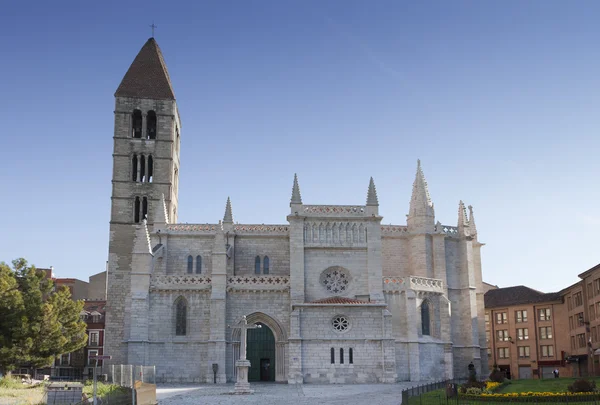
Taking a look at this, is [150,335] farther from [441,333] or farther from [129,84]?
[129,84]

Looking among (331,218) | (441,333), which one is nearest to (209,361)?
(331,218)

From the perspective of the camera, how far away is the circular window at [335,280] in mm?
47688

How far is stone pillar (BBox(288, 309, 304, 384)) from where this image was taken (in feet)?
140

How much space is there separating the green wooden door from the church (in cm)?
7

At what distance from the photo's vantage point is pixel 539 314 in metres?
66.6

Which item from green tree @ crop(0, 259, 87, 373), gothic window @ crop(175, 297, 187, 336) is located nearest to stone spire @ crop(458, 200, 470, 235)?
gothic window @ crop(175, 297, 187, 336)

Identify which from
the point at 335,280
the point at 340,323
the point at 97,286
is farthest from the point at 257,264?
the point at 97,286

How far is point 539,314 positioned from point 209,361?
36.0 metres

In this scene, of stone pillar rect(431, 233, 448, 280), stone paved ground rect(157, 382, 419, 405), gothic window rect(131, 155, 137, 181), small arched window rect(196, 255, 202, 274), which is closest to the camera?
stone paved ground rect(157, 382, 419, 405)

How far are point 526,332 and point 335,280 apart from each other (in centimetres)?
2869

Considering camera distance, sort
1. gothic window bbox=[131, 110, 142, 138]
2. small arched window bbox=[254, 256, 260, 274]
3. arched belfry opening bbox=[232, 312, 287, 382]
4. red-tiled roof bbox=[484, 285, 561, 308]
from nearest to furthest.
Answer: arched belfry opening bbox=[232, 312, 287, 382] → small arched window bbox=[254, 256, 260, 274] → gothic window bbox=[131, 110, 142, 138] → red-tiled roof bbox=[484, 285, 561, 308]

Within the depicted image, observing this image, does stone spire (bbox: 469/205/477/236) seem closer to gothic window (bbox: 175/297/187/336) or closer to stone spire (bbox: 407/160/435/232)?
stone spire (bbox: 407/160/435/232)

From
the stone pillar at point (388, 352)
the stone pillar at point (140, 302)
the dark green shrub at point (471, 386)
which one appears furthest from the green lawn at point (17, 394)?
the stone pillar at point (388, 352)

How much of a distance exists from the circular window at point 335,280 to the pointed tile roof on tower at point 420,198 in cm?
786
